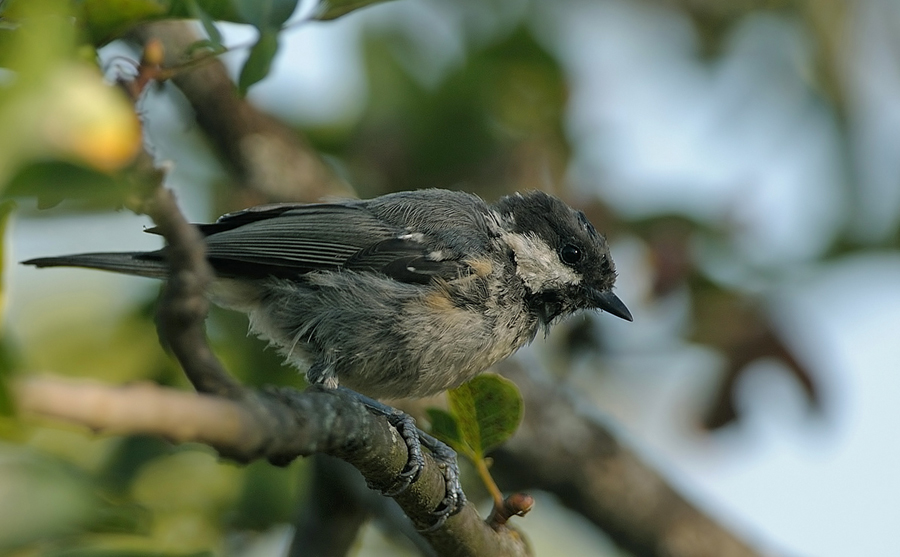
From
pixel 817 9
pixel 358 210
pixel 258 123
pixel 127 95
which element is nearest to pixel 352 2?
pixel 127 95

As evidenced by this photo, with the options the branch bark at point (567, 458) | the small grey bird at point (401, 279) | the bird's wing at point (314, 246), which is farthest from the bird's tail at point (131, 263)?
the branch bark at point (567, 458)

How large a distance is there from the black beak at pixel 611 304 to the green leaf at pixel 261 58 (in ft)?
6.58

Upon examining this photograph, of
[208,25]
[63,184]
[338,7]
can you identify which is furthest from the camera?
[338,7]

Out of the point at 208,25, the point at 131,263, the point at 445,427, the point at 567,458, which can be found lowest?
the point at 131,263

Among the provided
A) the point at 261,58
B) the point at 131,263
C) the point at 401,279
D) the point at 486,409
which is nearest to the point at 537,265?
the point at 401,279

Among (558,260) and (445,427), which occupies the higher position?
(558,260)

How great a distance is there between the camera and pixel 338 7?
8.13 feet

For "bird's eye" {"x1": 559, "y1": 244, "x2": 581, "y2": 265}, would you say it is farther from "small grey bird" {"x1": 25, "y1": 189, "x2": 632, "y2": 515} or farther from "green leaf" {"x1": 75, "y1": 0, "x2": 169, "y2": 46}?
"green leaf" {"x1": 75, "y1": 0, "x2": 169, "y2": 46}

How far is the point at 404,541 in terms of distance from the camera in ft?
12.8

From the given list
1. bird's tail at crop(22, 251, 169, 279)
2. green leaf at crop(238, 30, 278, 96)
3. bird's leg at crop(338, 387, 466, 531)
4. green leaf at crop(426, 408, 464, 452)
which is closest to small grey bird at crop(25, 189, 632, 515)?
bird's tail at crop(22, 251, 169, 279)

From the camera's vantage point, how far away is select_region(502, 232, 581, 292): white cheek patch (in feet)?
12.6

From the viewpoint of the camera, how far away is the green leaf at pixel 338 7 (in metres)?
2.44

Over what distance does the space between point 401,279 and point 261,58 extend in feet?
4.77

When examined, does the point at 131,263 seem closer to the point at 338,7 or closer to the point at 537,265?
the point at 338,7
